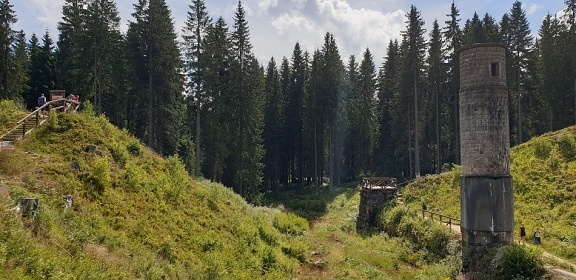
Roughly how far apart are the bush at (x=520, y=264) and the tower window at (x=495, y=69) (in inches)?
305

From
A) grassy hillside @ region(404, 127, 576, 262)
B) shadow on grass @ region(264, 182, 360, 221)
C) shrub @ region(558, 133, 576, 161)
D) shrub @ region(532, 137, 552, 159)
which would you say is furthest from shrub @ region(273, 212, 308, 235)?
A: shrub @ region(558, 133, 576, 161)

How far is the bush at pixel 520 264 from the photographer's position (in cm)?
1408

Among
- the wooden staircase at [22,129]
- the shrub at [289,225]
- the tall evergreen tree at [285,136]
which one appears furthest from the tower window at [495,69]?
the tall evergreen tree at [285,136]

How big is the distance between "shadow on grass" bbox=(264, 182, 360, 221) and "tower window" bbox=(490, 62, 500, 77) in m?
24.4

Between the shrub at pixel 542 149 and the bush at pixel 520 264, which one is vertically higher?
the shrub at pixel 542 149

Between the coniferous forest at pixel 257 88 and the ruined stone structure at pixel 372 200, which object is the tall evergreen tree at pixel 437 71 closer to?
the coniferous forest at pixel 257 88

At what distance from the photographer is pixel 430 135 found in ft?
171

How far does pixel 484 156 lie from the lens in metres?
17.8

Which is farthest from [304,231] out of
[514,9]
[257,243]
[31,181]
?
[514,9]

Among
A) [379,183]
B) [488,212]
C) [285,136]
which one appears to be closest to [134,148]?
[488,212]

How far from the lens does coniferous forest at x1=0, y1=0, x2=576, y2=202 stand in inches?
1455

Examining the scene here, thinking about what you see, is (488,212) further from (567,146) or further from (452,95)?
(452,95)

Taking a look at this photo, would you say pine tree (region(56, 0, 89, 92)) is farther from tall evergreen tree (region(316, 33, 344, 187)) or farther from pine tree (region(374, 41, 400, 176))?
pine tree (region(374, 41, 400, 176))

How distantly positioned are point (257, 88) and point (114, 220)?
38.5 metres
